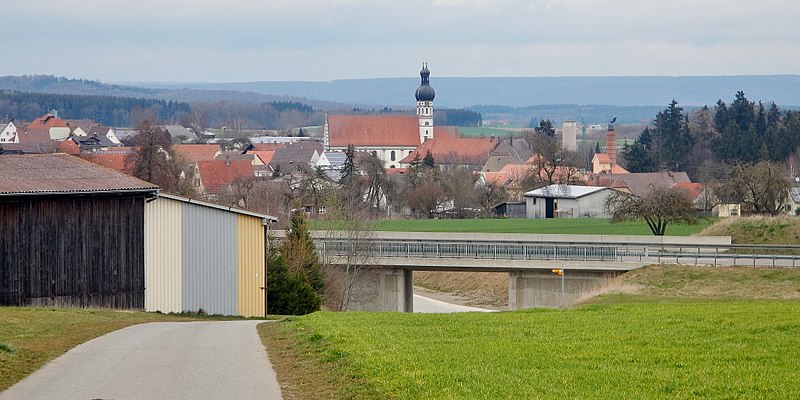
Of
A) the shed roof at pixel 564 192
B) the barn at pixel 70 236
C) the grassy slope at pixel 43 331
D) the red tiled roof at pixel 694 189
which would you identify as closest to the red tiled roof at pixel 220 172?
the shed roof at pixel 564 192

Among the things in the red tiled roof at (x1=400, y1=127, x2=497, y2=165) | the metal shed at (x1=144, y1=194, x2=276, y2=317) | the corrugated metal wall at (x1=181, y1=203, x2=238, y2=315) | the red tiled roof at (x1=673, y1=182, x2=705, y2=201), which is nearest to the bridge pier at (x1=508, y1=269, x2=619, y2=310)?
the metal shed at (x1=144, y1=194, x2=276, y2=317)

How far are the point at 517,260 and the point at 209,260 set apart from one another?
16.9 m

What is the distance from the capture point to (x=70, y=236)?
102ft

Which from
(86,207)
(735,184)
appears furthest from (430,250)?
(735,184)

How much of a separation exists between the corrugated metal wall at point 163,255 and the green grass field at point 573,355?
41.6 ft

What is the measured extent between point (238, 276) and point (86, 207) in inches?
203

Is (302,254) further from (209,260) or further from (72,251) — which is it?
(72,251)

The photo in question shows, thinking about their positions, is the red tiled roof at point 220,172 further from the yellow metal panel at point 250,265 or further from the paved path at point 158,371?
the paved path at point 158,371

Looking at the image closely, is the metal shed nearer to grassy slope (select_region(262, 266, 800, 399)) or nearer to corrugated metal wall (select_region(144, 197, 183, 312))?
corrugated metal wall (select_region(144, 197, 183, 312))

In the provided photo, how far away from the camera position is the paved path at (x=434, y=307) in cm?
5220

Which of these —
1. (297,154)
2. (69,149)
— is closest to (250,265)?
(69,149)

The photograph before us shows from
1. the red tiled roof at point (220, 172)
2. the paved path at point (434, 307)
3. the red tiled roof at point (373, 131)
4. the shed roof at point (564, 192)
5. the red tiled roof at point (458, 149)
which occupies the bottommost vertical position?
the paved path at point (434, 307)

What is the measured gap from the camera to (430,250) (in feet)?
164

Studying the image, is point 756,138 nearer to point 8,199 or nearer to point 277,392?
point 8,199
